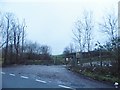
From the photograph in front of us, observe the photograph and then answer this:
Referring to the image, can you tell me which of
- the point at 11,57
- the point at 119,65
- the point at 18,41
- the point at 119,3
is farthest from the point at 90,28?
the point at 18,41

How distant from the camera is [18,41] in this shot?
37500 mm

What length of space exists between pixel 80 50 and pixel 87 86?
14.1 meters

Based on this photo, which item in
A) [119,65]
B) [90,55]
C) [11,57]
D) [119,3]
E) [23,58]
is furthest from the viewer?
[23,58]

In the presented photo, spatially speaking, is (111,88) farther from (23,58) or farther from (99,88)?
(23,58)

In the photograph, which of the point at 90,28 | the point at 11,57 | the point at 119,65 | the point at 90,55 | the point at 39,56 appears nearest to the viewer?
the point at 119,65

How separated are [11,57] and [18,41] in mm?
4265

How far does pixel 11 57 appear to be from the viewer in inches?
1330

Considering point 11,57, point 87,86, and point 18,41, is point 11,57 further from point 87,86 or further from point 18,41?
point 87,86

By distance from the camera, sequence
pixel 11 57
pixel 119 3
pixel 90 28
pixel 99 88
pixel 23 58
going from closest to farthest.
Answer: pixel 99 88 < pixel 119 3 < pixel 90 28 < pixel 11 57 < pixel 23 58

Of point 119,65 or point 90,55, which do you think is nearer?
point 119,65

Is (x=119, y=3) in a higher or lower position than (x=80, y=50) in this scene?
higher

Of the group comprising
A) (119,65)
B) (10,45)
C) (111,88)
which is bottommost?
(111,88)

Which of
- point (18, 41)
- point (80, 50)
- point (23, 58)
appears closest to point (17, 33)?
point (18, 41)

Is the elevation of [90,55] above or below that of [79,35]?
below
